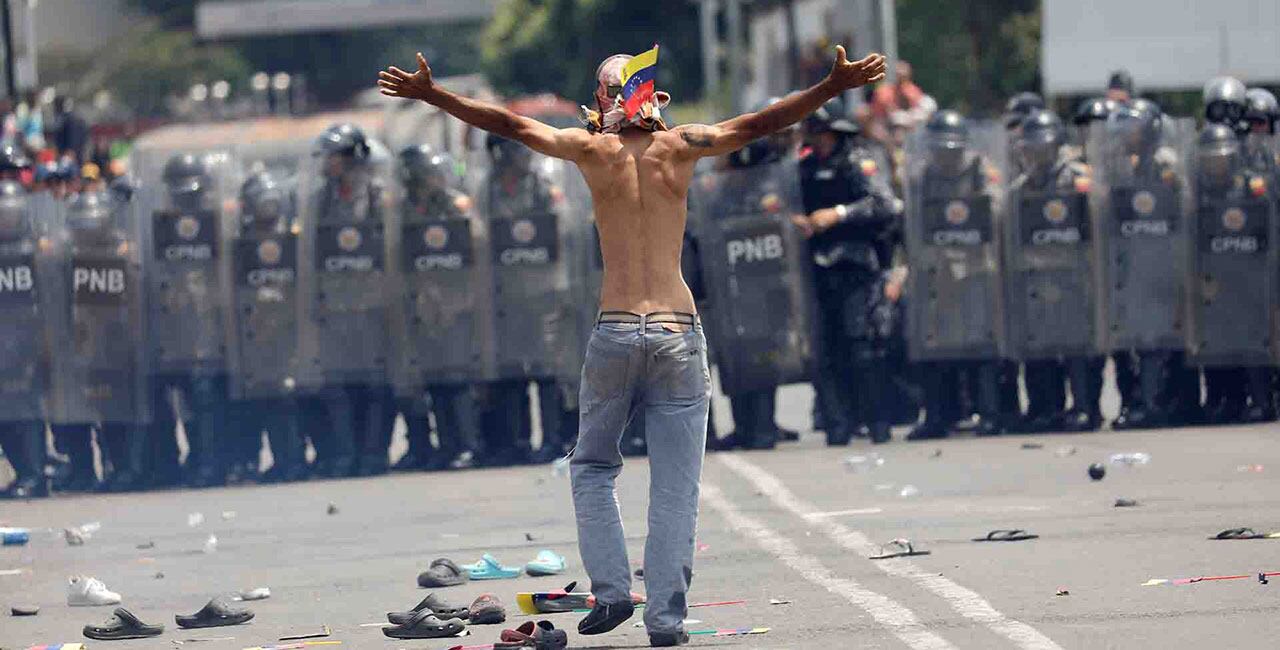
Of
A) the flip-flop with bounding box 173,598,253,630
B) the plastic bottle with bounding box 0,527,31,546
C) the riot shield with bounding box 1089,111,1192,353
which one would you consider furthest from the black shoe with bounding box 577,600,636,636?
the riot shield with bounding box 1089,111,1192,353

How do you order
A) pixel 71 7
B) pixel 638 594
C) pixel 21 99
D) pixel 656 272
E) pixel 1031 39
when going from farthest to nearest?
pixel 71 7 < pixel 1031 39 < pixel 21 99 < pixel 638 594 < pixel 656 272

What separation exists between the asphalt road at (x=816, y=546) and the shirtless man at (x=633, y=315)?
389mm

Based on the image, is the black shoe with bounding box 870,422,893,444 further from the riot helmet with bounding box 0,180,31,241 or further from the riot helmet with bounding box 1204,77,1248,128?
the riot helmet with bounding box 0,180,31,241

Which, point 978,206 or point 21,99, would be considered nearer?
point 978,206

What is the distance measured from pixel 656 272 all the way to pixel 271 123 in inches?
984

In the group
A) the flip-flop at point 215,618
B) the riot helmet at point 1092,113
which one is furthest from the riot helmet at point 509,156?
the flip-flop at point 215,618

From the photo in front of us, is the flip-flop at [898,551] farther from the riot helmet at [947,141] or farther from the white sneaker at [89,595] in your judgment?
the riot helmet at [947,141]

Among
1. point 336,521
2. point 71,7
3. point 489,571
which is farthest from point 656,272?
point 71,7

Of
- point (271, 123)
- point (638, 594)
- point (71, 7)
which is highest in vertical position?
point (71, 7)

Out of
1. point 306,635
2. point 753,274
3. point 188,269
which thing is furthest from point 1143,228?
point 306,635

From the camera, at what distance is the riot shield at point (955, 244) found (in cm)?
1470

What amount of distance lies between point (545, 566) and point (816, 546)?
112 centimetres

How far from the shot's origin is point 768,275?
14.5 meters

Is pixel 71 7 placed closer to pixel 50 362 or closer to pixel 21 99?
pixel 21 99
